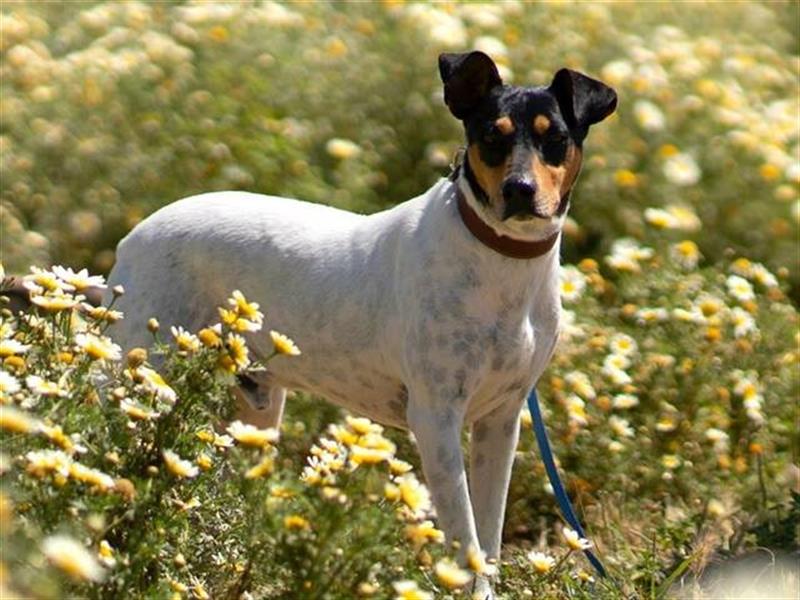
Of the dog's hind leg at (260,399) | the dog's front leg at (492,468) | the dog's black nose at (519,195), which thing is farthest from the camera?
the dog's hind leg at (260,399)

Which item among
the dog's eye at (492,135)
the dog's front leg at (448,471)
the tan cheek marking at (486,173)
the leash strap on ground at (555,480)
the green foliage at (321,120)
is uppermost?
the dog's eye at (492,135)

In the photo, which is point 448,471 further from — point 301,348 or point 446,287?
point 301,348

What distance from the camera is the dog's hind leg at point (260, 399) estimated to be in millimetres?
5262

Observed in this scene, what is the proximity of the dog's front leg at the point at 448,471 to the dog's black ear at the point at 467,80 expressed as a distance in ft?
2.49

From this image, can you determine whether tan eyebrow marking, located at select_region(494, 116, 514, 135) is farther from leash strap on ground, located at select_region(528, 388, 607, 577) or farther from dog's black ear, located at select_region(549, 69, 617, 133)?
leash strap on ground, located at select_region(528, 388, 607, 577)

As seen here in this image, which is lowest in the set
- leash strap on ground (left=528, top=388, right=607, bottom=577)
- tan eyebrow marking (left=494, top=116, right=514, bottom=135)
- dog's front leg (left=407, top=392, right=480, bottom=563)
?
leash strap on ground (left=528, top=388, right=607, bottom=577)

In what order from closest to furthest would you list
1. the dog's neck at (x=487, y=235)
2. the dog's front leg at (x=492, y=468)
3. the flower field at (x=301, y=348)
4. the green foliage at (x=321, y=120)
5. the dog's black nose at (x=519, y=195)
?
the flower field at (x=301, y=348), the dog's black nose at (x=519, y=195), the dog's neck at (x=487, y=235), the dog's front leg at (x=492, y=468), the green foliage at (x=321, y=120)

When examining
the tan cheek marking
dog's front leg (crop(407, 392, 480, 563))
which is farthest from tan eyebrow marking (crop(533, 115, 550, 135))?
dog's front leg (crop(407, 392, 480, 563))

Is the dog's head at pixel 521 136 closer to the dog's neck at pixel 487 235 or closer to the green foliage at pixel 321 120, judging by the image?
the dog's neck at pixel 487 235

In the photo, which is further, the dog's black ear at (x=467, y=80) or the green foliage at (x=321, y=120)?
the green foliage at (x=321, y=120)

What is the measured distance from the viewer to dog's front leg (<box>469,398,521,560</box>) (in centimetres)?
486

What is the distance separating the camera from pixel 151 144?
7.24 metres

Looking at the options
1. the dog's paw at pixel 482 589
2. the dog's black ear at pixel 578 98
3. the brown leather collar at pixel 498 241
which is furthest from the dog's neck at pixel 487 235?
the dog's paw at pixel 482 589

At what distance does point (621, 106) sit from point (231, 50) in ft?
5.51
